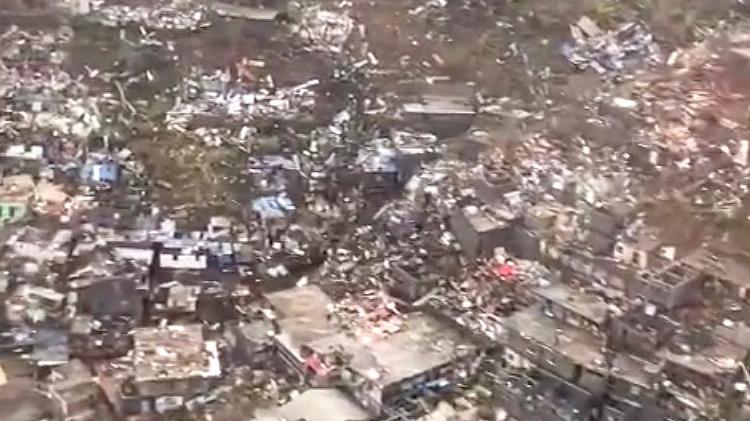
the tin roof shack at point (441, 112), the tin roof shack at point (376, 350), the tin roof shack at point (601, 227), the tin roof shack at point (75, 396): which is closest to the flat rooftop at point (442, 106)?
the tin roof shack at point (441, 112)

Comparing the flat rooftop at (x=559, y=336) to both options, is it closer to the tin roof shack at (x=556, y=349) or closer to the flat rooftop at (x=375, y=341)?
the tin roof shack at (x=556, y=349)

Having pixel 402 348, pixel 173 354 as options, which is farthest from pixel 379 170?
pixel 173 354

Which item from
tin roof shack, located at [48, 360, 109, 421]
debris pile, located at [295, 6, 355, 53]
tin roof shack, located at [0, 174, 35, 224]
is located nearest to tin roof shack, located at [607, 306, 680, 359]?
tin roof shack, located at [48, 360, 109, 421]

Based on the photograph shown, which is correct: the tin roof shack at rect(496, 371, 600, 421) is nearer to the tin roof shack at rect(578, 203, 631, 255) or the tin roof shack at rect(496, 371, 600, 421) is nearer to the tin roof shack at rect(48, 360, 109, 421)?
the tin roof shack at rect(578, 203, 631, 255)

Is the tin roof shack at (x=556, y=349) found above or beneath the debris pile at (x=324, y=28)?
beneath

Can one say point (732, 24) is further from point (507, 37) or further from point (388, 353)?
point (388, 353)

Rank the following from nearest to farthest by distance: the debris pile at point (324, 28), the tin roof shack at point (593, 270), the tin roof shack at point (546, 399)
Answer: the tin roof shack at point (546, 399), the tin roof shack at point (593, 270), the debris pile at point (324, 28)

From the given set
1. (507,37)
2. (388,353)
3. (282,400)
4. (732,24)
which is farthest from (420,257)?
(732,24)
